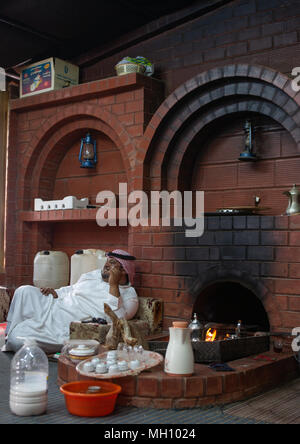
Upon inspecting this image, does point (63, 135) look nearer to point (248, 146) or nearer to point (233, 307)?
point (248, 146)

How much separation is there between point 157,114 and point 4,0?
1.95m

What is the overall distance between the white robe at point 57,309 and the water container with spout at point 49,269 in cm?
109

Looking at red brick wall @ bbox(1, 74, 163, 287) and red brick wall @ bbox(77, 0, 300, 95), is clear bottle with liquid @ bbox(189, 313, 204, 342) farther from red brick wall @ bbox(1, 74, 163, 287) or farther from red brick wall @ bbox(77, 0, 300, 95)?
red brick wall @ bbox(77, 0, 300, 95)

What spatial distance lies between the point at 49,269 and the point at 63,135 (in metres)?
1.64

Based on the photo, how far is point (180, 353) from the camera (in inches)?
136

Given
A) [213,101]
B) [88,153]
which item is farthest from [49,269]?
[213,101]

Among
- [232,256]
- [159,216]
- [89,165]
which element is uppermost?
[89,165]

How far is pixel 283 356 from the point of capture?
418cm

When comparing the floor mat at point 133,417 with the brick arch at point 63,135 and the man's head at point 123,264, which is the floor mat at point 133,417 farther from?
the brick arch at point 63,135

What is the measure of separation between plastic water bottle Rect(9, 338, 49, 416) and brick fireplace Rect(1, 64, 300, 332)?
2.05 metres

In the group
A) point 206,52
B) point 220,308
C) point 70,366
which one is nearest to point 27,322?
point 70,366

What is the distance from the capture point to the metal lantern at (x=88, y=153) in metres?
6.57

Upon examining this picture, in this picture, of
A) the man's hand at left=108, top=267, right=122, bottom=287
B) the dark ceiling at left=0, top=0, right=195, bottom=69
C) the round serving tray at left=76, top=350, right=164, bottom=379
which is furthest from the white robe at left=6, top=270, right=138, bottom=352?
the dark ceiling at left=0, top=0, right=195, bottom=69
